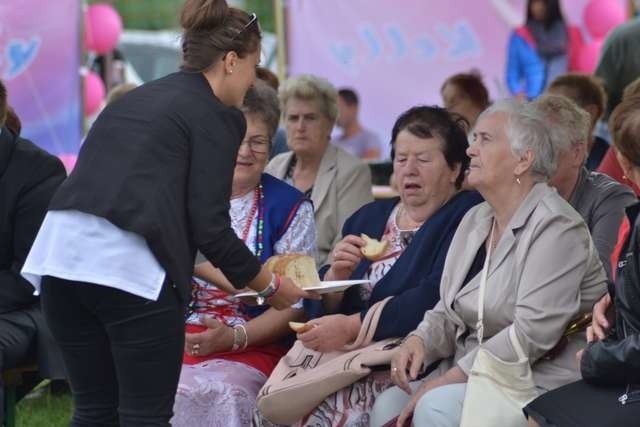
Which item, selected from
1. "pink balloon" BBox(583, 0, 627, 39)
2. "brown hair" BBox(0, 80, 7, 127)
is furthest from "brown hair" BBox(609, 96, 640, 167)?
"pink balloon" BBox(583, 0, 627, 39)

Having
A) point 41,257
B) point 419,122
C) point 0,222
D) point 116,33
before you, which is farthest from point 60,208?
point 116,33

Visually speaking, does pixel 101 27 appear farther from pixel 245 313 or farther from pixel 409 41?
pixel 245 313

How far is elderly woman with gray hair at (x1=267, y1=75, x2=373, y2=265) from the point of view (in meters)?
5.55

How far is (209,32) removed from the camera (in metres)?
3.58

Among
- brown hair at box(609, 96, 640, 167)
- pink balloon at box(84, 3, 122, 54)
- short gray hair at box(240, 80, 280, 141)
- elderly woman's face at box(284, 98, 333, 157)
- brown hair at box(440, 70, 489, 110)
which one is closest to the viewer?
brown hair at box(609, 96, 640, 167)

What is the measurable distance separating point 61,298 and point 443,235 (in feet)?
5.02

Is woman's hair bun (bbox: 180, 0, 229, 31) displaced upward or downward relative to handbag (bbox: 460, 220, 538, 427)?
upward

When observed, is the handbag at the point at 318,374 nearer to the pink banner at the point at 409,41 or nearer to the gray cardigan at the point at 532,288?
the gray cardigan at the point at 532,288

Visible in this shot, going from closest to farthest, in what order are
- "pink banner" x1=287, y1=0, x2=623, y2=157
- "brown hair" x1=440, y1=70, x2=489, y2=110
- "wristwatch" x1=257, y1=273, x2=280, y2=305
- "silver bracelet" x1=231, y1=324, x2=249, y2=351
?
1. "wristwatch" x1=257, y1=273, x2=280, y2=305
2. "silver bracelet" x1=231, y1=324, x2=249, y2=351
3. "brown hair" x1=440, y1=70, x2=489, y2=110
4. "pink banner" x1=287, y1=0, x2=623, y2=157

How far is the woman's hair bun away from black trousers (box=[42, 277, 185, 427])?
0.76 metres

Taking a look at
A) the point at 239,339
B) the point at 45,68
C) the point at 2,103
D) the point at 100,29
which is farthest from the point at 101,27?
the point at 239,339

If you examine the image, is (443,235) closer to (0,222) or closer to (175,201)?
(175,201)

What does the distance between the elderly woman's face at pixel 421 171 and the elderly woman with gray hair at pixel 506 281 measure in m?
0.31

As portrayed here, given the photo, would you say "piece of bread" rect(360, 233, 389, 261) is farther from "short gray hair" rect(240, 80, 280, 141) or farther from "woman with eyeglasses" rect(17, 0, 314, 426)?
"woman with eyeglasses" rect(17, 0, 314, 426)
